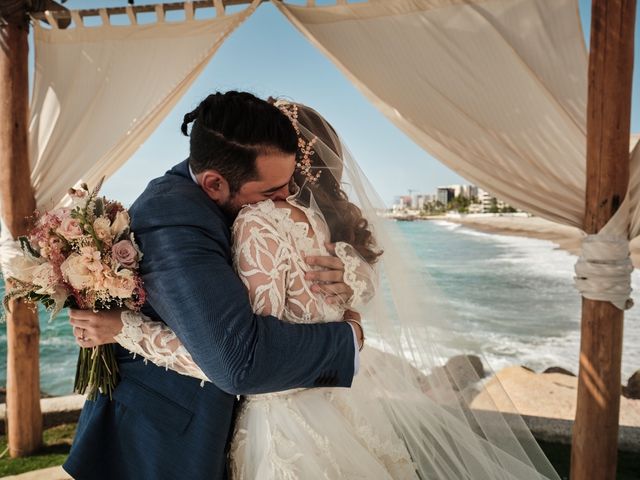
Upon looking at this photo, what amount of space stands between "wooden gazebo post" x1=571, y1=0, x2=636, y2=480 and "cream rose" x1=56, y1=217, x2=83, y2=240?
2.10 meters

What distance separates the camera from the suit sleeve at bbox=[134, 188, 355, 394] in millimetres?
1052

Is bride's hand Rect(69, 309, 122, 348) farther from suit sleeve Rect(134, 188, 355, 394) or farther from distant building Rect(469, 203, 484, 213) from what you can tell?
distant building Rect(469, 203, 484, 213)

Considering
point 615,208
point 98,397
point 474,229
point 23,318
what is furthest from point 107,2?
point 474,229

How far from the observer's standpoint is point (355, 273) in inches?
53.3

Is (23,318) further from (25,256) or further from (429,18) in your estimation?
(429,18)

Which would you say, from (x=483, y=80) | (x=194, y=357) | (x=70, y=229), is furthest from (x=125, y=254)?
(x=483, y=80)

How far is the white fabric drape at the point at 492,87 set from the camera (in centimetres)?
238

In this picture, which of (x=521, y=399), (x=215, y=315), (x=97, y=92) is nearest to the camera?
(x=215, y=315)

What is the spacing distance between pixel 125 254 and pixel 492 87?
2025 millimetres

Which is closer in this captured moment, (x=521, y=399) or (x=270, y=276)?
(x=270, y=276)

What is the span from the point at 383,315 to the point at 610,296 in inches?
49.1

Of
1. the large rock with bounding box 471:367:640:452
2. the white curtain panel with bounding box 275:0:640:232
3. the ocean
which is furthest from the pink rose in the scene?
the white curtain panel with bounding box 275:0:640:232

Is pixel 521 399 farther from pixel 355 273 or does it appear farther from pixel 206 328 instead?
pixel 206 328

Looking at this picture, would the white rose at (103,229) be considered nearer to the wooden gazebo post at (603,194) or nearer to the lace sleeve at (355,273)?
the lace sleeve at (355,273)
